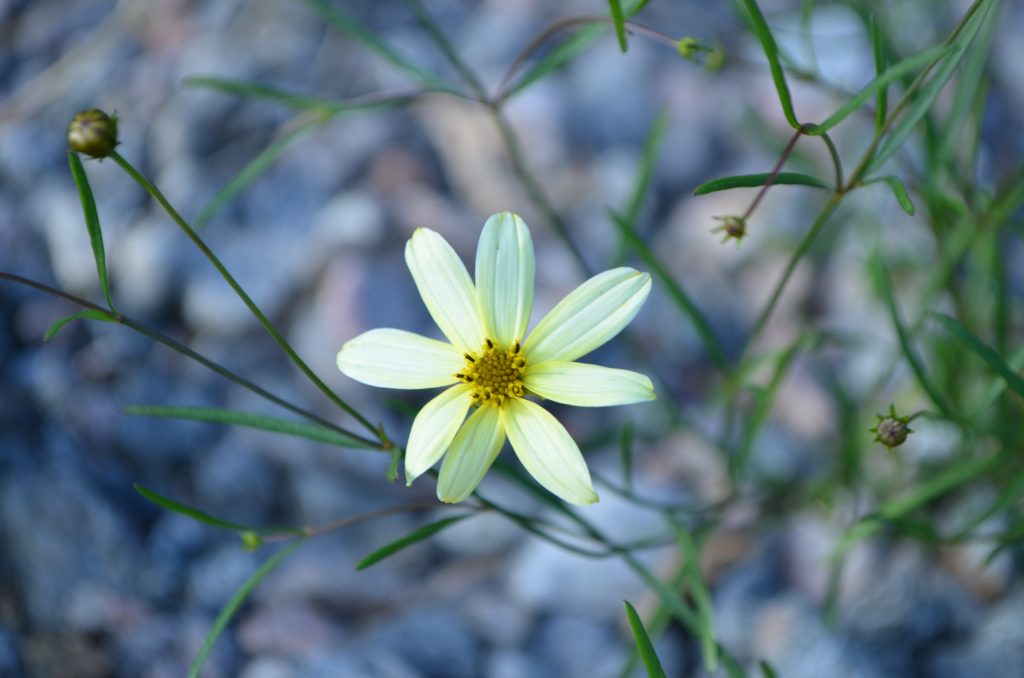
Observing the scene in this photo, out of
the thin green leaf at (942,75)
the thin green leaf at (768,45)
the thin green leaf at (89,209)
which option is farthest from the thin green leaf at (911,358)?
the thin green leaf at (89,209)

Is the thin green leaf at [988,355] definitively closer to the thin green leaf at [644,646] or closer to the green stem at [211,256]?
the thin green leaf at [644,646]

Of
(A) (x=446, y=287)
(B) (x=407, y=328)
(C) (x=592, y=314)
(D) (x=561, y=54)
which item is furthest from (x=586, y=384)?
(B) (x=407, y=328)

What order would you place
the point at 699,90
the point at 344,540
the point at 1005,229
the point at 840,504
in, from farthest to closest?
1. the point at 699,90
2. the point at 344,540
3. the point at 840,504
4. the point at 1005,229

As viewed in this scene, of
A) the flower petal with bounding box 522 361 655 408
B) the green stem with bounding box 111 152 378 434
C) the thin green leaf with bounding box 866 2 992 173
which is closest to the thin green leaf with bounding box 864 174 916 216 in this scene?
the thin green leaf with bounding box 866 2 992 173

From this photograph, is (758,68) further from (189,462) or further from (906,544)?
(189,462)

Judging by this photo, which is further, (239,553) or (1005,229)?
(239,553)

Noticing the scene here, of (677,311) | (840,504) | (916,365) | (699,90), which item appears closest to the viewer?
(916,365)

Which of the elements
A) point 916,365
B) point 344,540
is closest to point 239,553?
point 344,540
